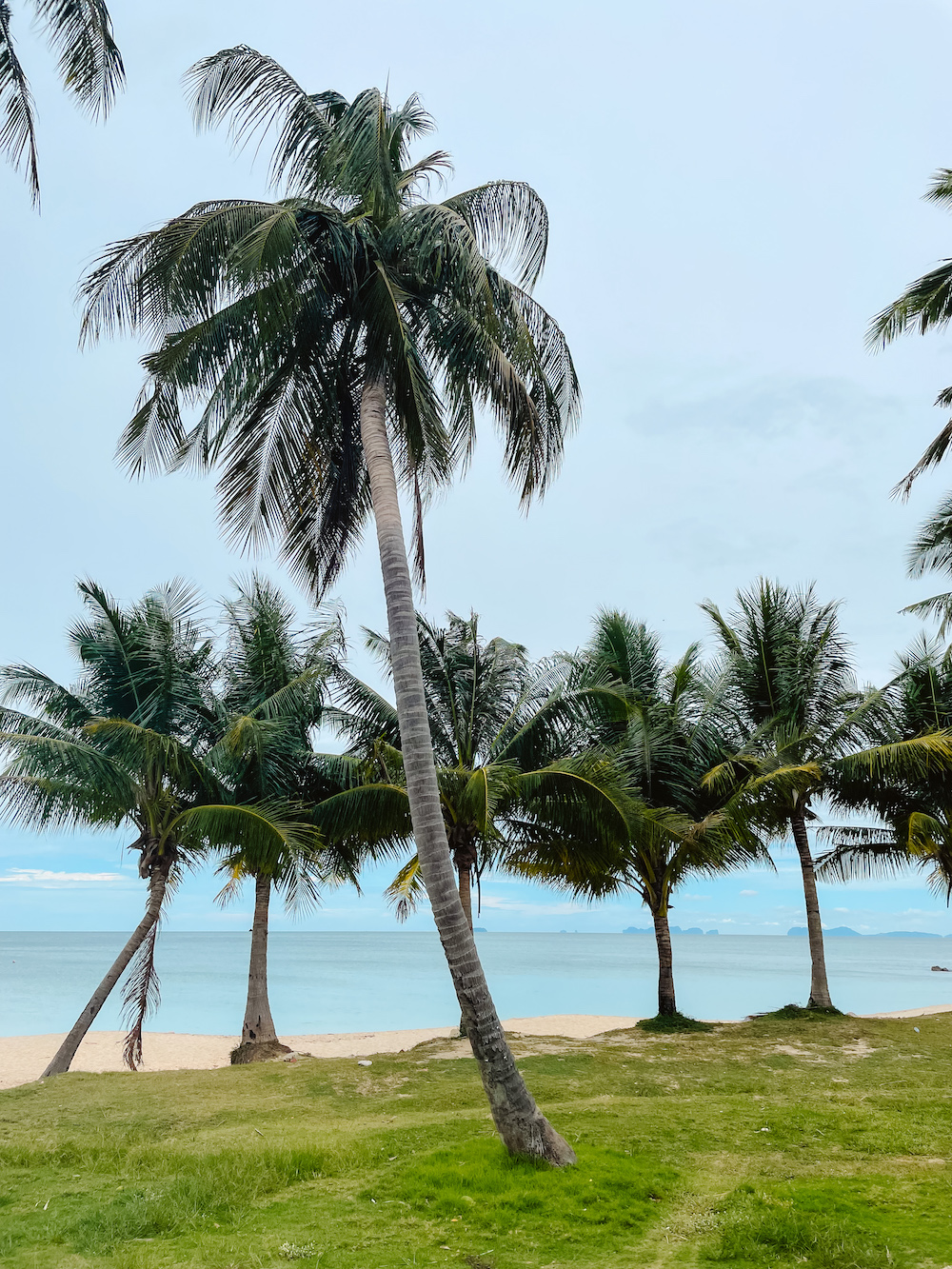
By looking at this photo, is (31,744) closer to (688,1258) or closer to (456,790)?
(456,790)

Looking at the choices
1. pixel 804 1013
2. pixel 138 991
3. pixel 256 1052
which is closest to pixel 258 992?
pixel 256 1052

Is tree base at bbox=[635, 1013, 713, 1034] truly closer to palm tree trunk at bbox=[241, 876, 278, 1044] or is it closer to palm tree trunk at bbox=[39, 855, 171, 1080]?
palm tree trunk at bbox=[241, 876, 278, 1044]

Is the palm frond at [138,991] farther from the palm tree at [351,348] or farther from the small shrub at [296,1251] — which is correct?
the small shrub at [296,1251]

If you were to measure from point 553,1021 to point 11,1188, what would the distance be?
17.1 m

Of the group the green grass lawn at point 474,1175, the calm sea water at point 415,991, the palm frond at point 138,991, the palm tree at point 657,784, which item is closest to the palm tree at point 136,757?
the palm frond at point 138,991

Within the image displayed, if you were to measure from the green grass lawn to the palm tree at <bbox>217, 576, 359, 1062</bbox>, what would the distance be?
4420mm

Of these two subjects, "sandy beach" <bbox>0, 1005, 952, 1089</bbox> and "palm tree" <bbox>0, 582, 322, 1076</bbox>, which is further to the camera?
"sandy beach" <bbox>0, 1005, 952, 1089</bbox>

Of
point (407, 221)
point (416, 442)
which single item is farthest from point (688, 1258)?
point (407, 221)

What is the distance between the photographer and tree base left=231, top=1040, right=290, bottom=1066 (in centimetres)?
1631

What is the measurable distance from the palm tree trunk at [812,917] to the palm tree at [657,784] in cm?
86

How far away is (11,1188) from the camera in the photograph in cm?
741

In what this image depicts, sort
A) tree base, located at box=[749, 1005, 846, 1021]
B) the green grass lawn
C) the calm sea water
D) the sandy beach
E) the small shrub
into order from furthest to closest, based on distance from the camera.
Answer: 1. the calm sea water
2. the sandy beach
3. tree base, located at box=[749, 1005, 846, 1021]
4. the green grass lawn
5. the small shrub

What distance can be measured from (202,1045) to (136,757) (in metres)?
12.1

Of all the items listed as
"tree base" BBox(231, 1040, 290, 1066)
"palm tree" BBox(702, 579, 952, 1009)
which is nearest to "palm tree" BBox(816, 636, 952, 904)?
"palm tree" BBox(702, 579, 952, 1009)
